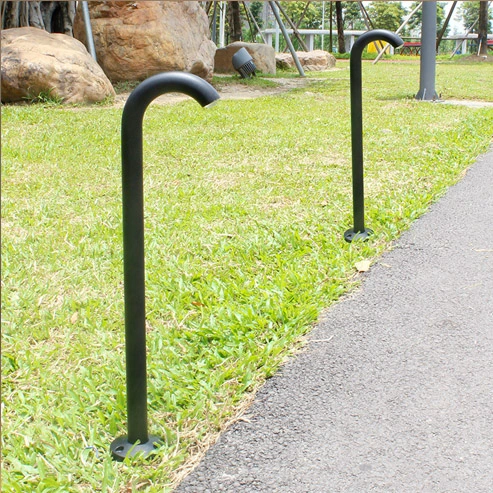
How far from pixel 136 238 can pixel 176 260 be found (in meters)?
1.60

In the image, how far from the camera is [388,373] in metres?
2.30

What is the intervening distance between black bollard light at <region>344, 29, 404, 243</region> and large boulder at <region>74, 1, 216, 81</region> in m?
6.82

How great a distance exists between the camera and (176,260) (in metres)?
3.28

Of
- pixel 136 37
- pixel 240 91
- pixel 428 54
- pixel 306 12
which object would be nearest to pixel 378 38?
pixel 428 54

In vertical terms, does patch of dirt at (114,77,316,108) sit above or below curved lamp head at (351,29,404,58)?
below

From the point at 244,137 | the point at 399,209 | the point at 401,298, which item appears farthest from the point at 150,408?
the point at 244,137

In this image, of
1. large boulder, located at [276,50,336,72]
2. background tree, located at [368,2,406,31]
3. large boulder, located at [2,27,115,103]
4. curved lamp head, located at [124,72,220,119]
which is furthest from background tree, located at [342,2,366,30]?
curved lamp head, located at [124,72,220,119]

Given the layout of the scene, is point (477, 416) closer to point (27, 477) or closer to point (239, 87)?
point (27, 477)

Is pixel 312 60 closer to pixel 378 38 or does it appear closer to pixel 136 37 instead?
pixel 136 37

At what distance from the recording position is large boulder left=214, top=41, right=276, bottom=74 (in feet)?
48.3

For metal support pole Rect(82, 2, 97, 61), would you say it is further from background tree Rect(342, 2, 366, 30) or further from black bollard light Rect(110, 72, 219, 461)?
background tree Rect(342, 2, 366, 30)

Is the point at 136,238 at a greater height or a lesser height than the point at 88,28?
lesser

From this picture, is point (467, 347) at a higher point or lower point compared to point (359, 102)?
lower

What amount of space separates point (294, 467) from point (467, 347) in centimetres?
102
